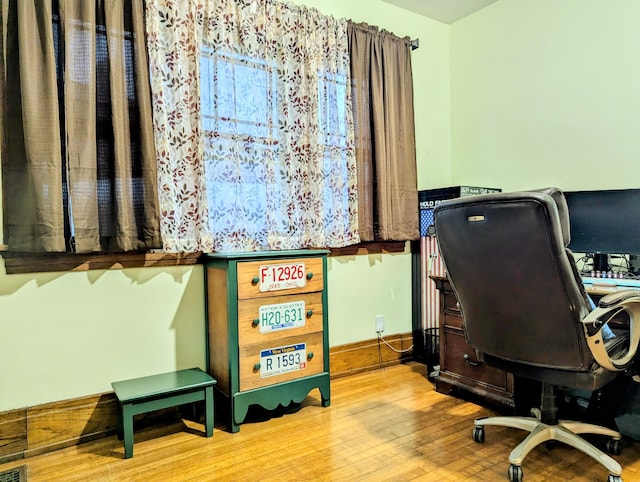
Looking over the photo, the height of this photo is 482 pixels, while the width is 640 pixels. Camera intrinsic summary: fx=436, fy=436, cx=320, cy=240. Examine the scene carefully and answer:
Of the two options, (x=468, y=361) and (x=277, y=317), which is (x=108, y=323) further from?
(x=468, y=361)

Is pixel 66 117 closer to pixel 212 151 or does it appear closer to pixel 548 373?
pixel 212 151

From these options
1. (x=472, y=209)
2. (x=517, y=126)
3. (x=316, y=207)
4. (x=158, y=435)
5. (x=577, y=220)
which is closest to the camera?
(x=472, y=209)

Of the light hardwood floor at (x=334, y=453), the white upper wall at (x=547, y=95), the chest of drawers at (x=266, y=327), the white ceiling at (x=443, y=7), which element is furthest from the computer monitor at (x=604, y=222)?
the white ceiling at (x=443, y=7)

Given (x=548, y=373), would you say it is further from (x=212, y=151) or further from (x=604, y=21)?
(x=604, y=21)

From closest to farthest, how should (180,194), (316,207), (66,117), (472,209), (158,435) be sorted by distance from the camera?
(472,209), (66,117), (158,435), (180,194), (316,207)

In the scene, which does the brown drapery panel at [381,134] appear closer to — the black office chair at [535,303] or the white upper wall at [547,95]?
the white upper wall at [547,95]

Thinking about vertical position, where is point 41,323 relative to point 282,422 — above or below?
above

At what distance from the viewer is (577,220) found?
2.50m

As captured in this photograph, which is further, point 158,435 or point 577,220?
point 577,220

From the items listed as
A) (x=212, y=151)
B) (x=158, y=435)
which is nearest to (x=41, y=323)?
(x=158, y=435)

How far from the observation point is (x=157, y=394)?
2.01m

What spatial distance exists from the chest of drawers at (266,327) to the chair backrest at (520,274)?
0.88 metres

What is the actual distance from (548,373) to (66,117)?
7.60 ft

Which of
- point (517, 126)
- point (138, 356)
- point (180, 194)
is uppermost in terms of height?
point (517, 126)
